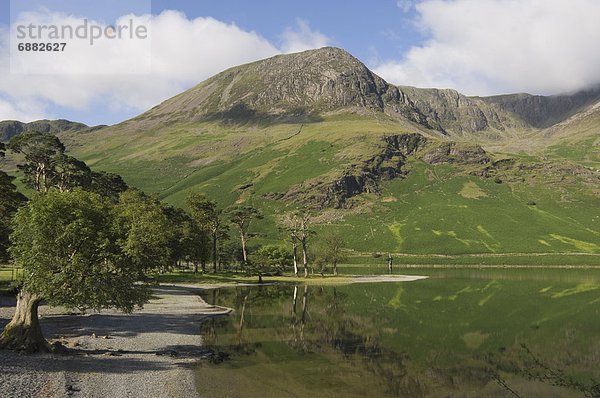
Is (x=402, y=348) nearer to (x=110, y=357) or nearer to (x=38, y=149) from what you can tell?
(x=110, y=357)

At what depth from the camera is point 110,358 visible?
38062 mm

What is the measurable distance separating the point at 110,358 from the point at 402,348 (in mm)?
26427

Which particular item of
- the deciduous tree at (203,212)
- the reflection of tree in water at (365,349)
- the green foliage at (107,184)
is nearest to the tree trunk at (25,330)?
the reflection of tree in water at (365,349)

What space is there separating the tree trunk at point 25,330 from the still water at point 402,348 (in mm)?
12398

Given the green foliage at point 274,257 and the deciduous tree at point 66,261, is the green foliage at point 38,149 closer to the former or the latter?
the deciduous tree at point 66,261

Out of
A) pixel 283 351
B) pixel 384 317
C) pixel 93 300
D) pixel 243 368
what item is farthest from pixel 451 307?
pixel 93 300

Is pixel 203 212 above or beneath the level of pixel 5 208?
above

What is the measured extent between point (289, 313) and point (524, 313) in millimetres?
35400

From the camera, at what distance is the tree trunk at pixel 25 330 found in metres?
36.0

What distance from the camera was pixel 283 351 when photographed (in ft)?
145

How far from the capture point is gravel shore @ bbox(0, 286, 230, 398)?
1147 inches

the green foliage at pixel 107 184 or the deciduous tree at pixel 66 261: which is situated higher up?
the green foliage at pixel 107 184

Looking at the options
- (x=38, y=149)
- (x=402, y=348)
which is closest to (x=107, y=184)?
(x=38, y=149)

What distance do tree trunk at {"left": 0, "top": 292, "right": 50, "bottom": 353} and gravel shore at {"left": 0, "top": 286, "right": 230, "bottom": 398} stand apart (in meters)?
1.10
